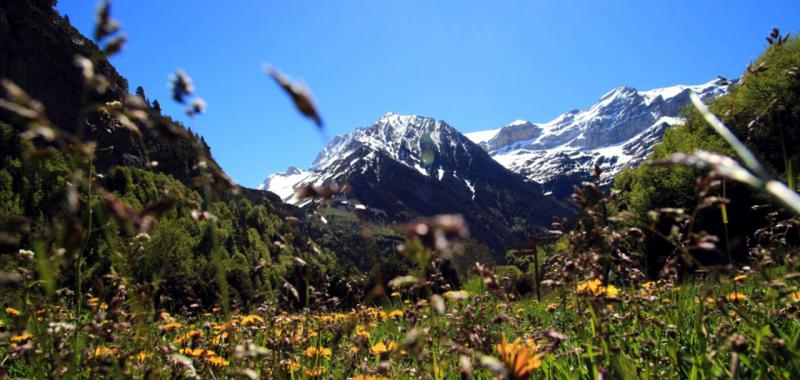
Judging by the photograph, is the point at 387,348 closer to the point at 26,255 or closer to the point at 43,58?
the point at 26,255

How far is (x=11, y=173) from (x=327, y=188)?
8179 centimetres

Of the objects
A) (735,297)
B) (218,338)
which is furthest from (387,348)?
(218,338)

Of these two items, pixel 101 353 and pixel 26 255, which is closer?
pixel 26 255

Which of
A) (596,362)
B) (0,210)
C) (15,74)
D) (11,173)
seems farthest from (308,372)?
(15,74)

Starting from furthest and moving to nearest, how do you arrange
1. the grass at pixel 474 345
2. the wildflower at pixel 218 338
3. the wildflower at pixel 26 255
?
1. the wildflower at pixel 218 338
2. the wildflower at pixel 26 255
3. the grass at pixel 474 345

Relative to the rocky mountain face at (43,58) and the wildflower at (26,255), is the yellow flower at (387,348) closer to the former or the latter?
the wildflower at (26,255)

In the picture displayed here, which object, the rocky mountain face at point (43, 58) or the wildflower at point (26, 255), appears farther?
the rocky mountain face at point (43, 58)

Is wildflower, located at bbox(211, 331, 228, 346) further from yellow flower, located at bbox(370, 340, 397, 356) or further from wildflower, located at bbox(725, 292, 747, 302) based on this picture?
wildflower, located at bbox(725, 292, 747, 302)

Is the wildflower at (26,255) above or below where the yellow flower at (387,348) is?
above

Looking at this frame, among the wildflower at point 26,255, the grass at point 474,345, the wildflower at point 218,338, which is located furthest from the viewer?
the wildflower at point 218,338

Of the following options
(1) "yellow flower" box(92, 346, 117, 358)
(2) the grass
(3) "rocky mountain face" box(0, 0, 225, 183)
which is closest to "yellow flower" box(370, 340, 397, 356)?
(2) the grass

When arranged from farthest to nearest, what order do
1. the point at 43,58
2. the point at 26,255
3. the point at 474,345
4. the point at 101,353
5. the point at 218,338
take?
the point at 43,58 → the point at 218,338 → the point at 101,353 → the point at 26,255 → the point at 474,345

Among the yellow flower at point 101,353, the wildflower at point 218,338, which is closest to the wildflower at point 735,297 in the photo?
the yellow flower at point 101,353

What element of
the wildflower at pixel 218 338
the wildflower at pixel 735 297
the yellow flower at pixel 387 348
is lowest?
the wildflower at pixel 735 297
